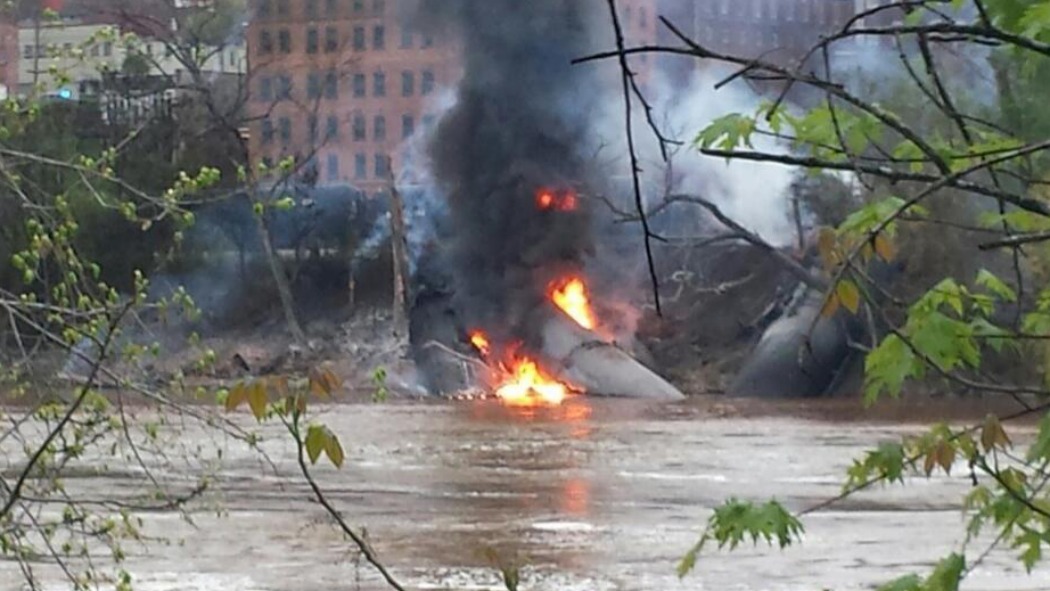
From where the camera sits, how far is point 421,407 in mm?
37406

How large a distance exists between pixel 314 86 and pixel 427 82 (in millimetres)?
5606

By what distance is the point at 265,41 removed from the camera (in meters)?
50.5

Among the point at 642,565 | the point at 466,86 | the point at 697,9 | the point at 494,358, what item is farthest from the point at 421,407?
the point at 642,565

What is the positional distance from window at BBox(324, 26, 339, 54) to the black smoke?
17.0ft

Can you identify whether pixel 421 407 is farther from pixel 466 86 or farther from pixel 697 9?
Answer: pixel 697 9

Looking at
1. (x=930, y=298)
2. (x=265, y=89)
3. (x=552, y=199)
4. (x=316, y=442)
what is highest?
(x=265, y=89)

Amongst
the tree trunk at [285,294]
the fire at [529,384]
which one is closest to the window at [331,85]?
the tree trunk at [285,294]

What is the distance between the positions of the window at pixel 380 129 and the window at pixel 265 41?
10.5 feet

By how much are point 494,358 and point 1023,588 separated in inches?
1194

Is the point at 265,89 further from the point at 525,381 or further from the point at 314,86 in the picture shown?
the point at 525,381

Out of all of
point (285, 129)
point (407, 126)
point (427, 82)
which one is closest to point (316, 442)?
point (427, 82)

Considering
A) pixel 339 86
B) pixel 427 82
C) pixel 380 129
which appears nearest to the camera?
pixel 427 82

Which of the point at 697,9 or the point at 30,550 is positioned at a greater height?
the point at 697,9

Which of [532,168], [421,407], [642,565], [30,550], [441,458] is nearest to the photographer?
[30,550]
